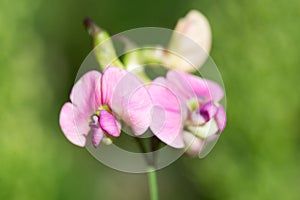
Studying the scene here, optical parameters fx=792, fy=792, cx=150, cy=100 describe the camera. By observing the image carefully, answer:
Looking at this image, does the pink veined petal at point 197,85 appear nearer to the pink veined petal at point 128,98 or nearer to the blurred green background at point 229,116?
the pink veined petal at point 128,98

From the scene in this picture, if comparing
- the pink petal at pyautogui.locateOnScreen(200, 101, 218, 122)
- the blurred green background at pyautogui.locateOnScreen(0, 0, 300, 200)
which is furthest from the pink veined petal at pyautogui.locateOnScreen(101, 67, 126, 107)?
the blurred green background at pyautogui.locateOnScreen(0, 0, 300, 200)

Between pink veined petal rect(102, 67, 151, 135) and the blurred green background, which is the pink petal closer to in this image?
pink veined petal rect(102, 67, 151, 135)

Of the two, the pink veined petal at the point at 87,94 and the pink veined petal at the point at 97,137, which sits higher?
the pink veined petal at the point at 87,94

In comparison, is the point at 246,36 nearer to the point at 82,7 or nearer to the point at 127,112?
the point at 82,7

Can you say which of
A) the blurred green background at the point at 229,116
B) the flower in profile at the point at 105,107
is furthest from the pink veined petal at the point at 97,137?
the blurred green background at the point at 229,116

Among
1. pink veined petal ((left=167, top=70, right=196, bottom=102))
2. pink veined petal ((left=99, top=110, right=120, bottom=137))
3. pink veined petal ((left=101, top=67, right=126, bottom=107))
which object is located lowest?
pink veined petal ((left=99, top=110, right=120, bottom=137))

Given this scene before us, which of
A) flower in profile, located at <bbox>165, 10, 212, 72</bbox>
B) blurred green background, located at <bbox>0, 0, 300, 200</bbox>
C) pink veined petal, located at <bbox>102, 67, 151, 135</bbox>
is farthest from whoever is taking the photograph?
blurred green background, located at <bbox>0, 0, 300, 200</bbox>

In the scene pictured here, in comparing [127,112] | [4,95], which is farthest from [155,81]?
[4,95]
